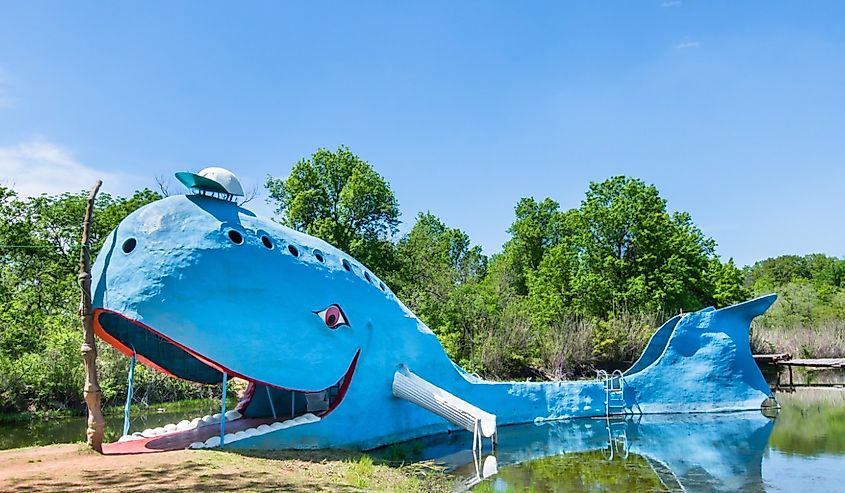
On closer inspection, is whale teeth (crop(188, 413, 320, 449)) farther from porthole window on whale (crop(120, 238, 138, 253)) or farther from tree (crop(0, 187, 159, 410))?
tree (crop(0, 187, 159, 410))

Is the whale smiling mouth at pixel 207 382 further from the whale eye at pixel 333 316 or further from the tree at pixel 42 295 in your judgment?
the tree at pixel 42 295

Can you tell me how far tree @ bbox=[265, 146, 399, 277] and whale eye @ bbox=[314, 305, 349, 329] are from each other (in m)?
19.3

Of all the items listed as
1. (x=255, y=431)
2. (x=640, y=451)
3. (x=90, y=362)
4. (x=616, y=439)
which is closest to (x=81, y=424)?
(x=255, y=431)

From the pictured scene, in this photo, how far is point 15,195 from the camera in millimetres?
30250

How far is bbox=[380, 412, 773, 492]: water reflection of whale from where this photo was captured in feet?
41.9

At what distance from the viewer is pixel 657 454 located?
15.2 metres

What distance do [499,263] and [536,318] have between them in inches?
674

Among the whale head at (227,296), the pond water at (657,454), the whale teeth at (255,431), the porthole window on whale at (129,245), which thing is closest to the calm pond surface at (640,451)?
the pond water at (657,454)

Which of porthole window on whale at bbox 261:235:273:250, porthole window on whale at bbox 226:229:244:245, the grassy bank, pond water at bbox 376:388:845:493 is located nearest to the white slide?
pond water at bbox 376:388:845:493

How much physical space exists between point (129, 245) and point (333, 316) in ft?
13.9

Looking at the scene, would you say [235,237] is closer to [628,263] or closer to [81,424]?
[81,424]

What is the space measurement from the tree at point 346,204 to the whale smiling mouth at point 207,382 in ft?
59.5

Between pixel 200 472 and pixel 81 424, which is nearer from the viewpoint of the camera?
pixel 200 472

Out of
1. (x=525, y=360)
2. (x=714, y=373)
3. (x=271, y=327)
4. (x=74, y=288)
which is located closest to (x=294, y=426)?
(x=271, y=327)
